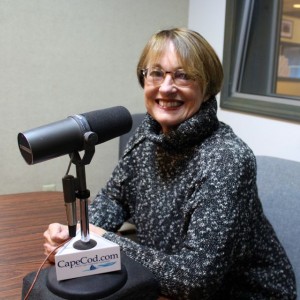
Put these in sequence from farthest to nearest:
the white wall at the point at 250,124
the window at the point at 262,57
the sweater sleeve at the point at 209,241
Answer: the window at the point at 262,57 < the white wall at the point at 250,124 < the sweater sleeve at the point at 209,241

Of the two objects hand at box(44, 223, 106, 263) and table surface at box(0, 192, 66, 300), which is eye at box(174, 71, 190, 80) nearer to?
hand at box(44, 223, 106, 263)

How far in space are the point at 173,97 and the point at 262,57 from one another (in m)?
1.48

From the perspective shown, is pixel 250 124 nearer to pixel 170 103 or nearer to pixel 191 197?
pixel 170 103

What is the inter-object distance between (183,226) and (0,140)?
166cm

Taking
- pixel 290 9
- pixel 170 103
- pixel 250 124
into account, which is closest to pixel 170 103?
pixel 170 103

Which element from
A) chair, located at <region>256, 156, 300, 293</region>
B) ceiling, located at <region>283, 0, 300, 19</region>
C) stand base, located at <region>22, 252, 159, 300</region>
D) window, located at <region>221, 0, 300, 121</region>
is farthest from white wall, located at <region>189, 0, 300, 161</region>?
stand base, located at <region>22, 252, 159, 300</region>

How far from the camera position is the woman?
992 mm

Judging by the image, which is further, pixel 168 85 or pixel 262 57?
pixel 262 57

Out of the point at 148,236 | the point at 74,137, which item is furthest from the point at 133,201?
the point at 74,137

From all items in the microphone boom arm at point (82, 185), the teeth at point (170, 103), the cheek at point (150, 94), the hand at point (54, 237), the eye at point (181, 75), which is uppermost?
the eye at point (181, 75)

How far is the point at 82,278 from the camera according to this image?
2.69ft

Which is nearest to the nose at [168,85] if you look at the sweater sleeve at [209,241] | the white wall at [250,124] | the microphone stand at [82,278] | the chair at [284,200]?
the sweater sleeve at [209,241]

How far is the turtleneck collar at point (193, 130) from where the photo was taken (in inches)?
44.7

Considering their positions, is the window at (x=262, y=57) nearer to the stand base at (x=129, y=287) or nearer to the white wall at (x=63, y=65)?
the white wall at (x=63, y=65)
